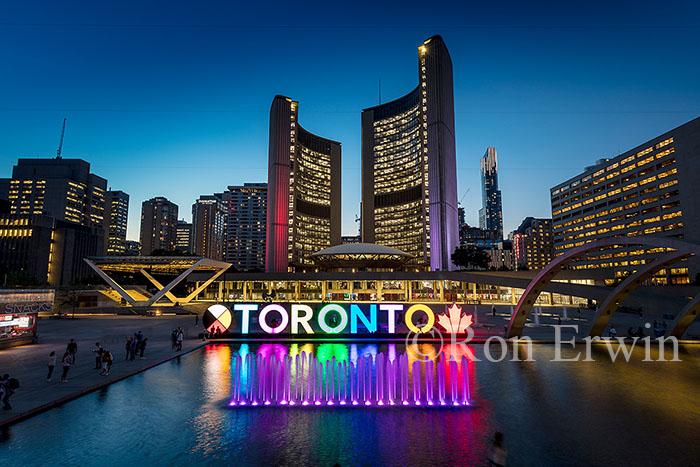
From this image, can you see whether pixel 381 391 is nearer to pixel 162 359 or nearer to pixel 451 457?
pixel 451 457

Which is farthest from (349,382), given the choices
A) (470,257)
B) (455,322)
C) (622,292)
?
(470,257)

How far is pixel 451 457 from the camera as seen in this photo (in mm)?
9594

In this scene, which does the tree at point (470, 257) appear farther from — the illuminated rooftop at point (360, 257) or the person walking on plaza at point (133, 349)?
the person walking on plaza at point (133, 349)

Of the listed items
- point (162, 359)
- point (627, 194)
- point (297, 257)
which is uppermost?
point (627, 194)

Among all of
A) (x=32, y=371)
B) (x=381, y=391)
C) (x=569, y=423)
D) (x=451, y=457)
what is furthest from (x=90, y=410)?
(x=569, y=423)

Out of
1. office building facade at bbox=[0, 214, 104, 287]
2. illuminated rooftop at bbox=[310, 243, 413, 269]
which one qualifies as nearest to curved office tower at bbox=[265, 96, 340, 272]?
illuminated rooftop at bbox=[310, 243, 413, 269]

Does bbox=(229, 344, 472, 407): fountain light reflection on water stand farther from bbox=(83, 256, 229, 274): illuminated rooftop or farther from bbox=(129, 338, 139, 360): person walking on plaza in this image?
bbox=(83, 256, 229, 274): illuminated rooftop

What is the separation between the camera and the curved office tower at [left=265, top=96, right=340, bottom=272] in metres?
135

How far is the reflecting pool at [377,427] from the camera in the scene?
9648 millimetres

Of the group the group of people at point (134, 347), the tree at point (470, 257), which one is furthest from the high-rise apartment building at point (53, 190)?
the group of people at point (134, 347)

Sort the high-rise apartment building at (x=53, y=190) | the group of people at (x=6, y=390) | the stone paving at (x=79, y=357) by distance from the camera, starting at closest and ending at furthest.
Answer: the group of people at (x=6, y=390)
the stone paving at (x=79, y=357)
the high-rise apartment building at (x=53, y=190)

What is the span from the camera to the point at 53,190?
578ft

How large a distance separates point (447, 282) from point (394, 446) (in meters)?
85.5

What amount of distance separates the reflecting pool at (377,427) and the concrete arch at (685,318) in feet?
41.9
